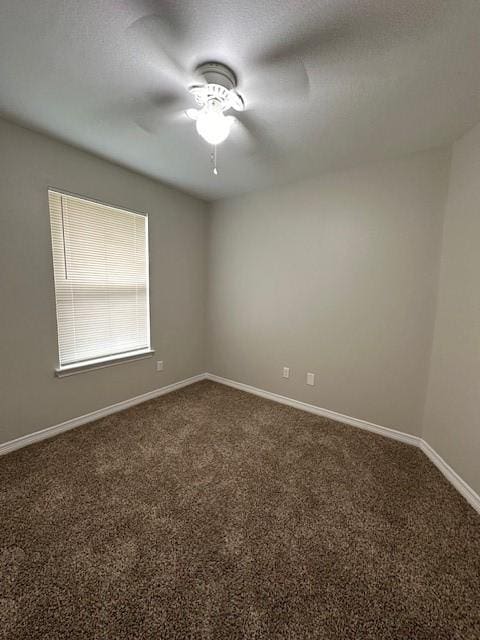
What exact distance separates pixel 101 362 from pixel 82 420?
553 millimetres

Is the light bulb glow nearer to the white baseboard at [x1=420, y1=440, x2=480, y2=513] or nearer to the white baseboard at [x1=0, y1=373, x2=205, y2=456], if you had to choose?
the white baseboard at [x1=0, y1=373, x2=205, y2=456]

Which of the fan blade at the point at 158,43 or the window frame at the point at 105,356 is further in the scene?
the window frame at the point at 105,356

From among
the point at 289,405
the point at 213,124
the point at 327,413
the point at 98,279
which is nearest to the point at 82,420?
the point at 98,279

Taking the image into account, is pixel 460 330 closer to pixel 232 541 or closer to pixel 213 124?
pixel 232 541

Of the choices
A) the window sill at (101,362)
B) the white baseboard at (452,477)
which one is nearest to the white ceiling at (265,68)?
the window sill at (101,362)

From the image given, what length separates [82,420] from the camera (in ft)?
7.76

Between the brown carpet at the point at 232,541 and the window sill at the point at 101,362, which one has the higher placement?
the window sill at the point at 101,362

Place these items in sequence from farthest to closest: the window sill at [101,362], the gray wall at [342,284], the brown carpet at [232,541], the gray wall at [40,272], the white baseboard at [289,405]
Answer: the window sill at [101,362], the gray wall at [342,284], the gray wall at [40,272], the white baseboard at [289,405], the brown carpet at [232,541]

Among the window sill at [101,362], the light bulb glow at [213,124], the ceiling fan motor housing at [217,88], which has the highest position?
the ceiling fan motor housing at [217,88]

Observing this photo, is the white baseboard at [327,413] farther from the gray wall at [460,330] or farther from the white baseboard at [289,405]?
the gray wall at [460,330]

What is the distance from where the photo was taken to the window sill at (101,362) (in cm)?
221

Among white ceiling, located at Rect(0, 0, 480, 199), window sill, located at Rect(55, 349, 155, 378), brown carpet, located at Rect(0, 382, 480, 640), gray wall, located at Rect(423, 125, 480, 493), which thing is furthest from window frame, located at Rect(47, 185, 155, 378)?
gray wall, located at Rect(423, 125, 480, 493)

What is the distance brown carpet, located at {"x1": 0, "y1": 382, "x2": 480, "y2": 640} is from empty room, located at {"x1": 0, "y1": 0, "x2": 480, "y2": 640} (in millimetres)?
11

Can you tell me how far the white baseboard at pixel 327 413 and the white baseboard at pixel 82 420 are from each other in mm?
729
